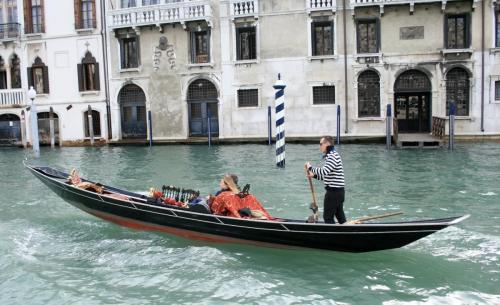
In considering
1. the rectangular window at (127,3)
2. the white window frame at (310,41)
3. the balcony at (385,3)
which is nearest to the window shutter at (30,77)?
the rectangular window at (127,3)

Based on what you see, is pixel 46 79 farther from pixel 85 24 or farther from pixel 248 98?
pixel 248 98

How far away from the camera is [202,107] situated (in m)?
21.2

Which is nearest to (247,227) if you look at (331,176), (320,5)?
(331,176)

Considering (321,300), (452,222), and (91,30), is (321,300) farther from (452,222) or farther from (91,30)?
(91,30)

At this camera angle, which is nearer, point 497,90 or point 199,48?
point 497,90

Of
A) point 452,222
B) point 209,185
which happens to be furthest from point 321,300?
point 209,185

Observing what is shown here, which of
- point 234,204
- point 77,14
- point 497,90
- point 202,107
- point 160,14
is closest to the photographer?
point 234,204

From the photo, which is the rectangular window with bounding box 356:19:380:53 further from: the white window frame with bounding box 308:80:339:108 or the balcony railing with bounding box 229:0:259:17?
the balcony railing with bounding box 229:0:259:17

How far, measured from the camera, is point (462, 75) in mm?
18594

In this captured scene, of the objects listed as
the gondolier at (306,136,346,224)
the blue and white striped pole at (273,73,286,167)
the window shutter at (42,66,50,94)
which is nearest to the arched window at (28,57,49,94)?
the window shutter at (42,66,50,94)

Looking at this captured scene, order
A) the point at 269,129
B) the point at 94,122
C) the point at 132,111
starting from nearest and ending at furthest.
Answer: the point at 269,129 → the point at 132,111 → the point at 94,122

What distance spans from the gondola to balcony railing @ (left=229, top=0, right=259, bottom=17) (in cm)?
1310

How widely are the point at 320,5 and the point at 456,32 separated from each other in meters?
4.49

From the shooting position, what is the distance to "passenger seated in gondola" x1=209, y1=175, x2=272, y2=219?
248 inches
